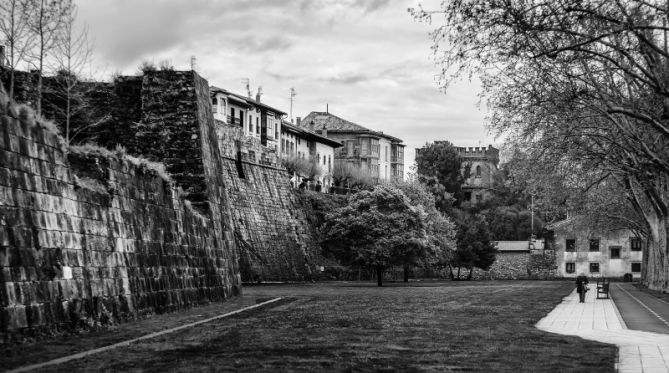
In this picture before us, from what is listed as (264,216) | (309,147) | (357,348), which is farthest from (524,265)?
(357,348)

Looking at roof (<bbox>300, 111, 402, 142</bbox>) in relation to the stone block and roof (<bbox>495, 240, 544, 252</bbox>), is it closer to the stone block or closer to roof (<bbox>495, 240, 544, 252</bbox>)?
roof (<bbox>495, 240, 544, 252</bbox>)

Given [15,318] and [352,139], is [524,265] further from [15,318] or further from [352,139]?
[15,318]

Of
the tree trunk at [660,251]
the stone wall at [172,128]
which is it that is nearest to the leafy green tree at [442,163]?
the tree trunk at [660,251]

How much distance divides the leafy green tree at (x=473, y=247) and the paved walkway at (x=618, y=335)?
255 ft

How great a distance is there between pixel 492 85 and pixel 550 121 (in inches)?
172

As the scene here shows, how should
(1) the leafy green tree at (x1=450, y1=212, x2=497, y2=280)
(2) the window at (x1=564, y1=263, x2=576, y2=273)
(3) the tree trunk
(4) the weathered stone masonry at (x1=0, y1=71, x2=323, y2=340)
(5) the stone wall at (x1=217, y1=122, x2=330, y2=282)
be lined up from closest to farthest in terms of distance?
(4) the weathered stone masonry at (x1=0, y1=71, x2=323, y2=340) < (3) the tree trunk < (5) the stone wall at (x1=217, y1=122, x2=330, y2=282) < (1) the leafy green tree at (x1=450, y1=212, x2=497, y2=280) < (2) the window at (x1=564, y1=263, x2=576, y2=273)

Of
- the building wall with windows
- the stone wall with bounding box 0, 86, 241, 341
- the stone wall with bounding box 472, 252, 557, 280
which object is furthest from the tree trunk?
the building wall with windows

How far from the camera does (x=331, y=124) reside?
6093 inches

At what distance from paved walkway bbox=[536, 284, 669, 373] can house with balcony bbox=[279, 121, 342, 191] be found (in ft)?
238

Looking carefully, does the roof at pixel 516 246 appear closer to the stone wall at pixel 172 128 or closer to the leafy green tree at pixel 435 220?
the leafy green tree at pixel 435 220

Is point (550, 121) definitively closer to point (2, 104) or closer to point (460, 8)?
point (460, 8)

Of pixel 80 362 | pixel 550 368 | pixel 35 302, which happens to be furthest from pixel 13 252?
pixel 550 368

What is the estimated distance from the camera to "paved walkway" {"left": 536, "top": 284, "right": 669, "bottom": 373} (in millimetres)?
15734

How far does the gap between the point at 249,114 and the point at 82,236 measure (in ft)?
260
